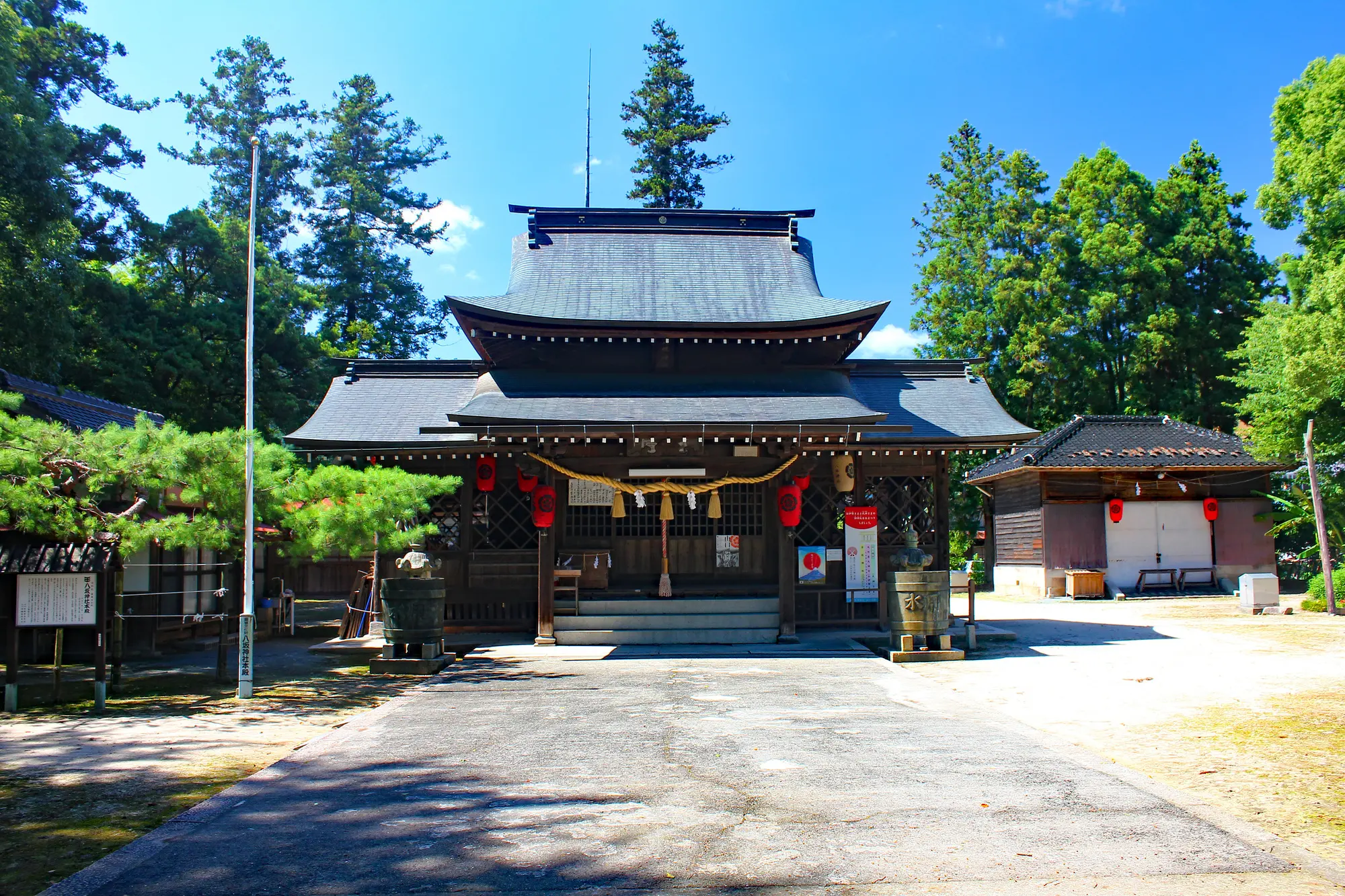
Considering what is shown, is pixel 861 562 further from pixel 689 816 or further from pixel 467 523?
pixel 689 816

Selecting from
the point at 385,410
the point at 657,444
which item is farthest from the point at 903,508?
the point at 385,410

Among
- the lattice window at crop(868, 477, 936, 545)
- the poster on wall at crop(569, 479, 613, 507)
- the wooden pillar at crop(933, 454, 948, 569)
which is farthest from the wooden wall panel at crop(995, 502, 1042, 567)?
the poster on wall at crop(569, 479, 613, 507)

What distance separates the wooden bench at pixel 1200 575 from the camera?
77.7ft

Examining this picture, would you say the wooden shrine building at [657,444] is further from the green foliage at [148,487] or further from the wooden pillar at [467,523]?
the green foliage at [148,487]

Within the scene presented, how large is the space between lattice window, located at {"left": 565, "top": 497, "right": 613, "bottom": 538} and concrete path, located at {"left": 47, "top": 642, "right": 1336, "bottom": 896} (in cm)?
676

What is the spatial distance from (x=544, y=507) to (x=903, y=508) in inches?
245

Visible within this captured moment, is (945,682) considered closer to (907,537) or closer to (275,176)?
(907,537)

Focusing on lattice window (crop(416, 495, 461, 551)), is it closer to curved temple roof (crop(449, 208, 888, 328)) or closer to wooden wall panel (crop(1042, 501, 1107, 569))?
curved temple roof (crop(449, 208, 888, 328))

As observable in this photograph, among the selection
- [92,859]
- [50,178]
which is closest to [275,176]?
[50,178]

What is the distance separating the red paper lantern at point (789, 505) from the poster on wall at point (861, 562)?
1492mm

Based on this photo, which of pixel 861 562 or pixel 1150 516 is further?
pixel 1150 516

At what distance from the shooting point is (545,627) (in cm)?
1345

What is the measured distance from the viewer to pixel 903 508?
49.1 feet

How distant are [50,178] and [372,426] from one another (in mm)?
7503
